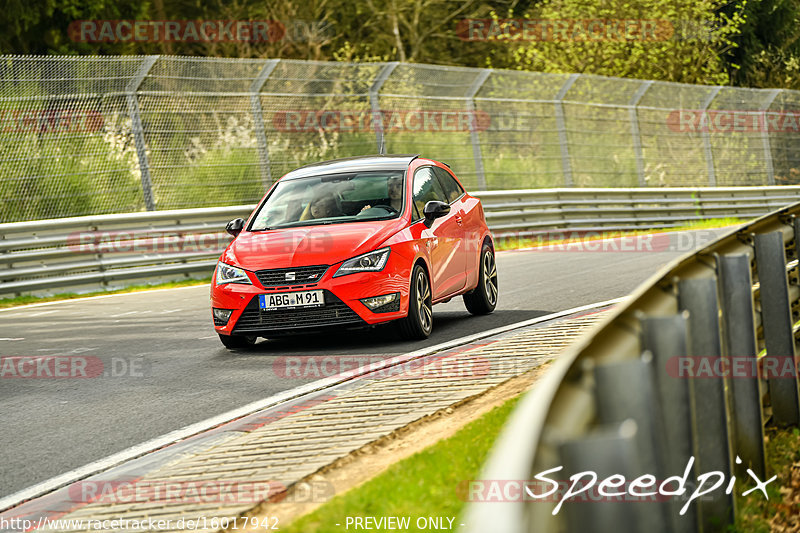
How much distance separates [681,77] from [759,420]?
33.6m

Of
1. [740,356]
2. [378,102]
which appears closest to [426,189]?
[740,356]

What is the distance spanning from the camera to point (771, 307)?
20.4 ft

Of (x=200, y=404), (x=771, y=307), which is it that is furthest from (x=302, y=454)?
(x=771, y=307)

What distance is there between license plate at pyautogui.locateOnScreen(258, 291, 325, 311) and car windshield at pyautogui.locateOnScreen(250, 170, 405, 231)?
1.08 metres

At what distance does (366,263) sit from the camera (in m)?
9.87

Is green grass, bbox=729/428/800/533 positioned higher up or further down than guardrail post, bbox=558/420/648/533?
further down

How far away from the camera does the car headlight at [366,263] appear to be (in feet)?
32.2

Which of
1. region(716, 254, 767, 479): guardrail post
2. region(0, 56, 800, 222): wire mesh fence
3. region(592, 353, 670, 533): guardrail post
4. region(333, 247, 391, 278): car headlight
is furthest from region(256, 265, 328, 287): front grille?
region(0, 56, 800, 222): wire mesh fence

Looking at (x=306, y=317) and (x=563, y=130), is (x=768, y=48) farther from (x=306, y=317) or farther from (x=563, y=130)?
(x=306, y=317)

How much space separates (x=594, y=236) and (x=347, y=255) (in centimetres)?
1593

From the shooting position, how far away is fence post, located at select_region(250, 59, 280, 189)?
20750mm
